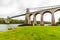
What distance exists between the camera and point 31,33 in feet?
64.0

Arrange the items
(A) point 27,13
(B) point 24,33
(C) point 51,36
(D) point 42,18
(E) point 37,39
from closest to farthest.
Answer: (E) point 37,39
(C) point 51,36
(B) point 24,33
(D) point 42,18
(A) point 27,13

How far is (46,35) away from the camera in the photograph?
1878 centimetres

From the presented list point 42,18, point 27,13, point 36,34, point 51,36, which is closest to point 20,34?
point 36,34

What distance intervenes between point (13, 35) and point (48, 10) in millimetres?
56387

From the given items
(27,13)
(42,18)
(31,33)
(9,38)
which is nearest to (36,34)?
(31,33)

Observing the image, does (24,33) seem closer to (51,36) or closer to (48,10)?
(51,36)

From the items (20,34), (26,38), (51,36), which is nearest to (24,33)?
(20,34)

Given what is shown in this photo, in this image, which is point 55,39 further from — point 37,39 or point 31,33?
point 31,33

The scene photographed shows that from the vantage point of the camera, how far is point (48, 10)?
244ft

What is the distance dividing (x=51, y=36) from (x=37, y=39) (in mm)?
2021

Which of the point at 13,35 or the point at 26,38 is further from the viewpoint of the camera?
the point at 13,35

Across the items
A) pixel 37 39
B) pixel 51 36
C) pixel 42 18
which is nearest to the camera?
pixel 37 39

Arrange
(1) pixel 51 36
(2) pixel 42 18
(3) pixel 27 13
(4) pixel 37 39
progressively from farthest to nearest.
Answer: (3) pixel 27 13
(2) pixel 42 18
(1) pixel 51 36
(4) pixel 37 39

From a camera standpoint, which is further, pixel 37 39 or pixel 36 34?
pixel 36 34
